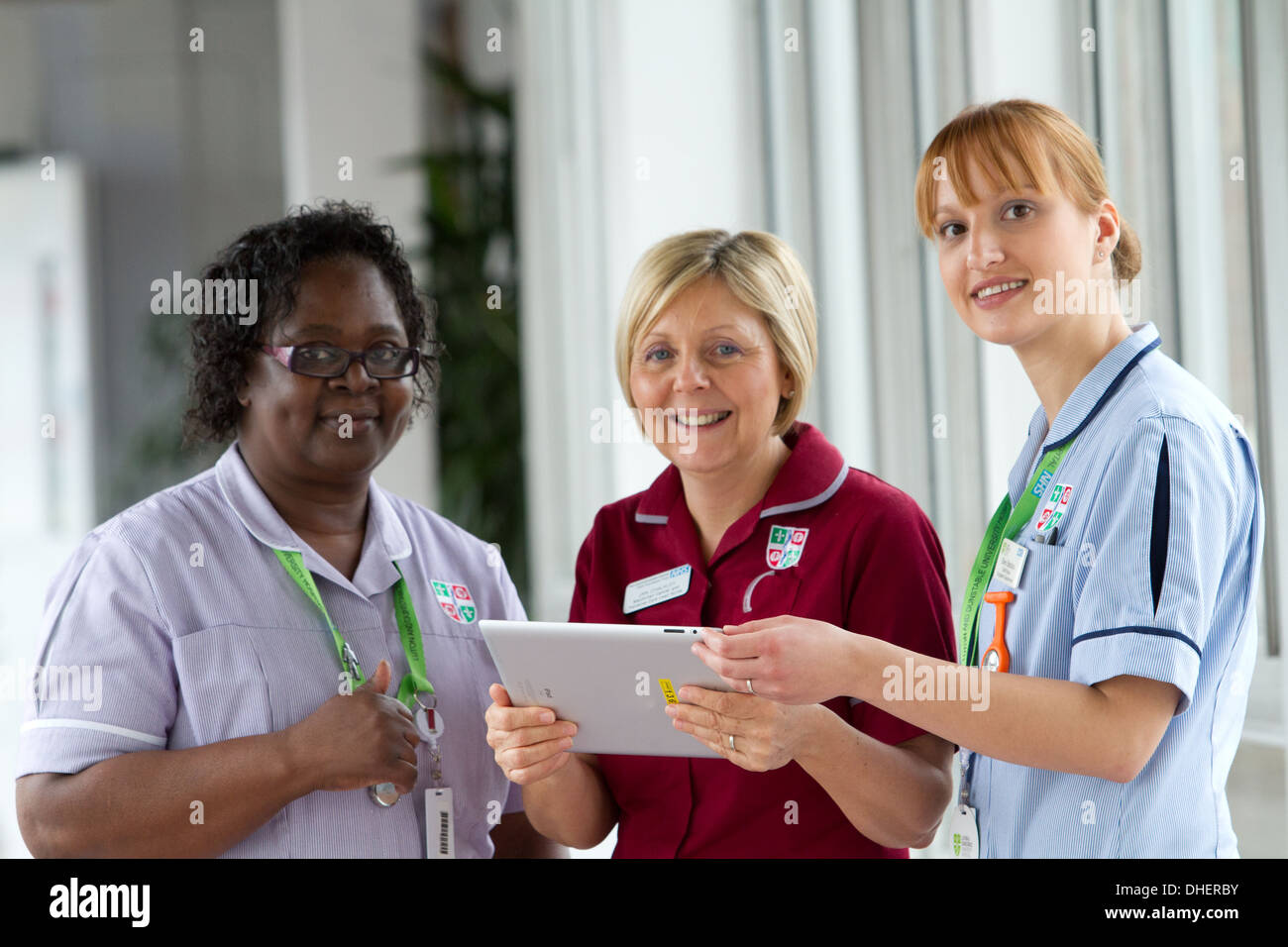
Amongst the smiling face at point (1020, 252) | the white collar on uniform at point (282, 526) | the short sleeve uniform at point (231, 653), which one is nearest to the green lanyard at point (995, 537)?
the smiling face at point (1020, 252)

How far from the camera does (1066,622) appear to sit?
4.89ft

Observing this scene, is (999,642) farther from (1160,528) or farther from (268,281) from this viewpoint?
(268,281)

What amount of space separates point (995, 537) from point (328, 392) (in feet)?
3.46

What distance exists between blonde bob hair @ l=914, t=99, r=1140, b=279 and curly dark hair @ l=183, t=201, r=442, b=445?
3.10 feet

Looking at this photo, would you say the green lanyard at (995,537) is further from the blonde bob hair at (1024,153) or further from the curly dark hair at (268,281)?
the curly dark hair at (268,281)

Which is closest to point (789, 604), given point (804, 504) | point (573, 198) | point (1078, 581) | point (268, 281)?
point (804, 504)

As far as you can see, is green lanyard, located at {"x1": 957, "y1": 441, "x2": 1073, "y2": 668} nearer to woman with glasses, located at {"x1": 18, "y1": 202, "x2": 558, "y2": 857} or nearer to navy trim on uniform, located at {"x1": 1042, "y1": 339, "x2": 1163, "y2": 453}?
navy trim on uniform, located at {"x1": 1042, "y1": 339, "x2": 1163, "y2": 453}

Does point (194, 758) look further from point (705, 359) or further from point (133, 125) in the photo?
point (133, 125)

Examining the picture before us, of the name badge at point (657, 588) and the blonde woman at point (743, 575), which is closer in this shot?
the blonde woman at point (743, 575)

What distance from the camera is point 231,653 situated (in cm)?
174

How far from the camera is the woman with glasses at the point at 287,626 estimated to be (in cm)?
166

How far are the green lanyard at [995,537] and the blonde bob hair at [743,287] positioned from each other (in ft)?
1.31
